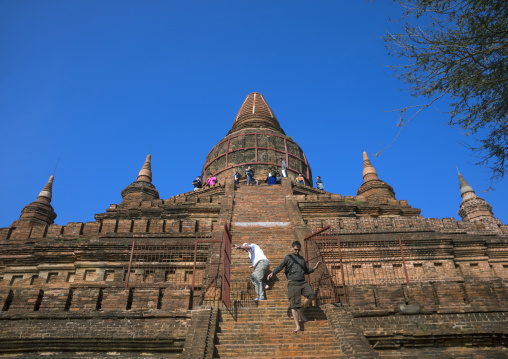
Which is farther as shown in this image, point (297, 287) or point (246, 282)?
point (246, 282)

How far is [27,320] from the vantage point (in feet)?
27.4

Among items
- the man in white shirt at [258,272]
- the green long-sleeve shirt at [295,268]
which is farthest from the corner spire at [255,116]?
the green long-sleeve shirt at [295,268]

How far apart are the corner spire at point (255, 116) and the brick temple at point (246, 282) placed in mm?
10088

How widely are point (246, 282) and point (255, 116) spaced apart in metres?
22.4

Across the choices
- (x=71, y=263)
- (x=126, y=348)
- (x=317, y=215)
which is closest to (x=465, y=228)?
(x=317, y=215)

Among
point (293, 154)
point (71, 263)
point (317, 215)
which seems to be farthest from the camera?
point (293, 154)

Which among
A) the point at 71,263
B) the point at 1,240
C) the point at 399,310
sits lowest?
the point at 399,310

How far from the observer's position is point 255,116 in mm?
31375

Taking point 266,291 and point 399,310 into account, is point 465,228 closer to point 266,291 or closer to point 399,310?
point 399,310

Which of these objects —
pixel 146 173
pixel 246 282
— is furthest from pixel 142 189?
pixel 246 282

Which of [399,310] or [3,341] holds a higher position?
[399,310]

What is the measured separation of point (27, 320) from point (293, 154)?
20.9m

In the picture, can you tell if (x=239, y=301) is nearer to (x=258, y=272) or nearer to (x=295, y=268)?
(x=258, y=272)

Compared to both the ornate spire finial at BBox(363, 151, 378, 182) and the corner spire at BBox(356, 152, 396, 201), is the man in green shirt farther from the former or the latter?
the ornate spire finial at BBox(363, 151, 378, 182)
